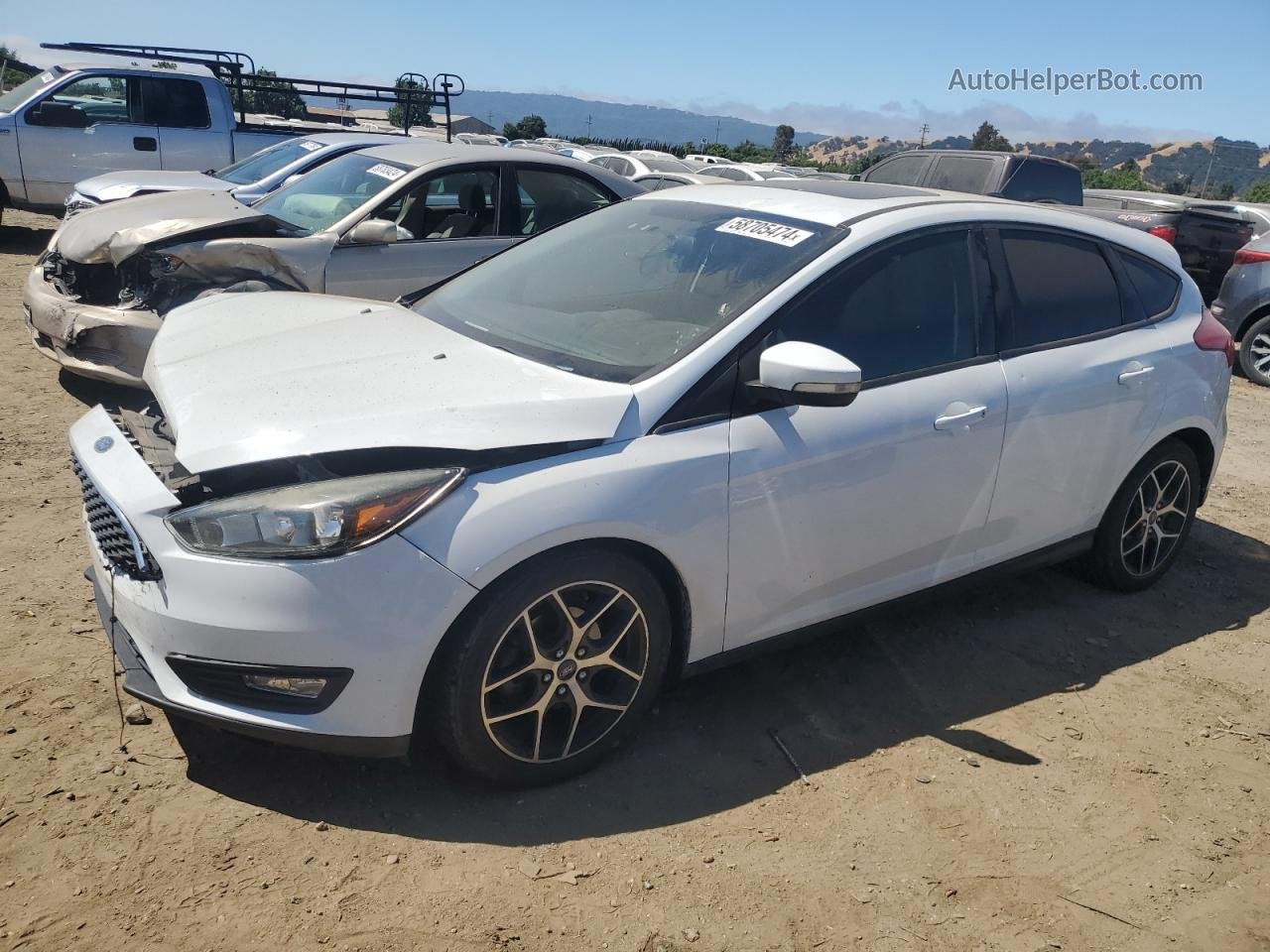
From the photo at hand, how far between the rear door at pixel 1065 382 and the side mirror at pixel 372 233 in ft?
12.8

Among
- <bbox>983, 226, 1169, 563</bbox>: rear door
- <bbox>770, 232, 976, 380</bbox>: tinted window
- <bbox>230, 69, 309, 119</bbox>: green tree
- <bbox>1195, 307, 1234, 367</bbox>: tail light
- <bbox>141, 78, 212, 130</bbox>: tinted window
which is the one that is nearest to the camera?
<bbox>770, 232, 976, 380</bbox>: tinted window

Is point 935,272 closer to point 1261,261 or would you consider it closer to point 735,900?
point 735,900

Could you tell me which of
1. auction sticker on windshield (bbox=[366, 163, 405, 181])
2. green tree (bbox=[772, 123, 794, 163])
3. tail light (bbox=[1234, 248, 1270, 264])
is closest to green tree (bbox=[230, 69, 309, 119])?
auction sticker on windshield (bbox=[366, 163, 405, 181])

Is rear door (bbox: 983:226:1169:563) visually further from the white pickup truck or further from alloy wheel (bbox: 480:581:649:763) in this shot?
the white pickup truck

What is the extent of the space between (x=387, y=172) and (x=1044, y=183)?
301 inches

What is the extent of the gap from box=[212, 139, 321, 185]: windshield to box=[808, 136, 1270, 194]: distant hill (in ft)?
126

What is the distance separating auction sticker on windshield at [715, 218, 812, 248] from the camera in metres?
3.51

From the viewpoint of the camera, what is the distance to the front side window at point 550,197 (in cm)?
720

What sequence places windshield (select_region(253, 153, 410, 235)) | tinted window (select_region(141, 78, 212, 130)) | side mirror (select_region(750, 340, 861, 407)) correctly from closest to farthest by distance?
side mirror (select_region(750, 340, 861, 407)), windshield (select_region(253, 153, 410, 235)), tinted window (select_region(141, 78, 212, 130))

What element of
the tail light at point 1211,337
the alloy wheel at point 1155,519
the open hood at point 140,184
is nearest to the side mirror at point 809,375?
the alloy wheel at point 1155,519

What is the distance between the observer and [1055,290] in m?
4.05

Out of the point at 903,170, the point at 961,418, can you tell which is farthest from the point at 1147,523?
the point at 903,170

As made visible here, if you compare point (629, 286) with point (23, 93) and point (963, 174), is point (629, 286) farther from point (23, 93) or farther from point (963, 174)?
point (23, 93)

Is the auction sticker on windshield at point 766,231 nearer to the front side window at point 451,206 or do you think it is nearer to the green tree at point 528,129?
the front side window at point 451,206
